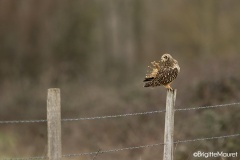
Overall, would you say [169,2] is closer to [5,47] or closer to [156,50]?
[156,50]

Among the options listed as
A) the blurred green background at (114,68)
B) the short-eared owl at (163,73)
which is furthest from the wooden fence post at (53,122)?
the blurred green background at (114,68)

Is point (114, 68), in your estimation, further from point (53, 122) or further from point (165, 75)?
point (53, 122)

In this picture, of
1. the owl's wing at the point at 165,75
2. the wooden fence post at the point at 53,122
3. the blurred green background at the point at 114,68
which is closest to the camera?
the wooden fence post at the point at 53,122

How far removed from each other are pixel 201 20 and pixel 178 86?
14420 mm

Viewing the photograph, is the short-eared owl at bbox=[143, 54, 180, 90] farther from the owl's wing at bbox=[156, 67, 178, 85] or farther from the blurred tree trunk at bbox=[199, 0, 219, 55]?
the blurred tree trunk at bbox=[199, 0, 219, 55]

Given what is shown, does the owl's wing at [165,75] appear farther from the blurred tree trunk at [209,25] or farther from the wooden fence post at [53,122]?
the blurred tree trunk at [209,25]

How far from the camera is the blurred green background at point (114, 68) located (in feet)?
46.3

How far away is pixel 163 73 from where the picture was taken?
7562 millimetres

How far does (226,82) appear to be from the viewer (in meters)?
15.0

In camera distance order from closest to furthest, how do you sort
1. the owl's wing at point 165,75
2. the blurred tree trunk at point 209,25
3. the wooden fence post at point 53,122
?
the wooden fence post at point 53,122
the owl's wing at point 165,75
the blurred tree trunk at point 209,25

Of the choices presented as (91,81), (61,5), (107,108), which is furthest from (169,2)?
(107,108)

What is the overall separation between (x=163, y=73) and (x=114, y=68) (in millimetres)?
22234

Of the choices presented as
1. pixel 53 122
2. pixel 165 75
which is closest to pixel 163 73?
pixel 165 75

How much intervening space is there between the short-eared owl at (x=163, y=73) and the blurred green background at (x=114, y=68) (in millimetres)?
3841
